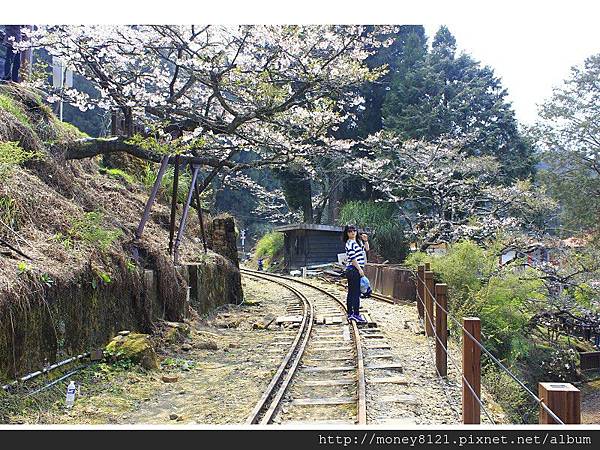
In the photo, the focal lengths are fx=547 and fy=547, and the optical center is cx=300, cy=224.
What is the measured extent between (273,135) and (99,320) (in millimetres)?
9439

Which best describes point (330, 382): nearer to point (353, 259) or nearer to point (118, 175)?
point (353, 259)

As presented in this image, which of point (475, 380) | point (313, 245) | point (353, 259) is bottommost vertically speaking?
point (475, 380)

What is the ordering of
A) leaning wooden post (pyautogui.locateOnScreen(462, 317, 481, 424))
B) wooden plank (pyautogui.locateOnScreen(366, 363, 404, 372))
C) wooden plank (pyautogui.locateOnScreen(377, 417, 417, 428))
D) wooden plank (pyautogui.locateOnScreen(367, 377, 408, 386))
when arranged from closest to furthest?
leaning wooden post (pyautogui.locateOnScreen(462, 317, 481, 424)) → wooden plank (pyautogui.locateOnScreen(377, 417, 417, 428)) → wooden plank (pyautogui.locateOnScreen(367, 377, 408, 386)) → wooden plank (pyautogui.locateOnScreen(366, 363, 404, 372))

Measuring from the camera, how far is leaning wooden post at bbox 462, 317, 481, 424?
4707mm

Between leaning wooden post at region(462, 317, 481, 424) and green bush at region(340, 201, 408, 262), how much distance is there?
75.8ft

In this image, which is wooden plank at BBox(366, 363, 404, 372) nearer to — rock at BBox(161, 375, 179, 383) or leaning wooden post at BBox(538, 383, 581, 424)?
rock at BBox(161, 375, 179, 383)

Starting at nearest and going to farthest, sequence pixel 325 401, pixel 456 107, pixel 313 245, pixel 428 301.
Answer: pixel 325 401, pixel 428 301, pixel 456 107, pixel 313 245

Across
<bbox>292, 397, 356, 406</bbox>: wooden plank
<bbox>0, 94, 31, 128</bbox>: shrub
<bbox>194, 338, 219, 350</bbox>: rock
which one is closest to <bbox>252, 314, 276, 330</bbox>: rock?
<bbox>194, 338, 219, 350</bbox>: rock

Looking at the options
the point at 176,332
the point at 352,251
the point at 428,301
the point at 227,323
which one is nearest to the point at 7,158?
the point at 176,332

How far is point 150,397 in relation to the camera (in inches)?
252

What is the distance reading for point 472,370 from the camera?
4.83 m

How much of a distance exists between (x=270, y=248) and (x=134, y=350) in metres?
29.5

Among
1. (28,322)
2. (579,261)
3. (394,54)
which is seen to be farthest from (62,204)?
(394,54)

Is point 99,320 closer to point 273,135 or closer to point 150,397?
point 150,397
